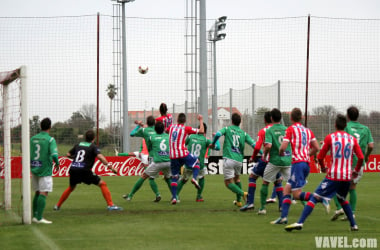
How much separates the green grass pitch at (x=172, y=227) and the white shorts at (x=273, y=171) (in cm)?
73

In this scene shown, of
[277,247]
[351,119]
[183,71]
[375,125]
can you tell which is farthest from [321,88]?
[277,247]

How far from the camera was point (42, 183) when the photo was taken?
1197cm

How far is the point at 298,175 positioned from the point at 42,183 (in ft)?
15.0

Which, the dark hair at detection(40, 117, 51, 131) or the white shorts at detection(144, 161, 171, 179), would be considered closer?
the dark hair at detection(40, 117, 51, 131)

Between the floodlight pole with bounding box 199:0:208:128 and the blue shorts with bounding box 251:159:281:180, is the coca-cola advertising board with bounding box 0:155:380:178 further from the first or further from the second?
the blue shorts with bounding box 251:159:281:180

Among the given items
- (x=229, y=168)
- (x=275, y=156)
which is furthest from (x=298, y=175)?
(x=229, y=168)

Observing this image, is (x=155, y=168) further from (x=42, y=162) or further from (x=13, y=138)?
(x=42, y=162)

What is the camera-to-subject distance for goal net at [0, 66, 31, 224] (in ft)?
37.3

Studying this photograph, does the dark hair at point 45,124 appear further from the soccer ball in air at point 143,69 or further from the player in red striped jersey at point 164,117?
the soccer ball in air at point 143,69

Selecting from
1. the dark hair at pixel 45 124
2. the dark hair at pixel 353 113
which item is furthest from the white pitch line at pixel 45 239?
the dark hair at pixel 353 113

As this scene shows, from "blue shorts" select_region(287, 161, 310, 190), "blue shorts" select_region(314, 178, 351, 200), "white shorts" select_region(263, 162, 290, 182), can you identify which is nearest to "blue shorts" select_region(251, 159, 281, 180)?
"white shorts" select_region(263, 162, 290, 182)

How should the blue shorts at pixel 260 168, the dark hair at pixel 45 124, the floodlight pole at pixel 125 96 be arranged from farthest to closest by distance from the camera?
1. the floodlight pole at pixel 125 96
2. the blue shorts at pixel 260 168
3. the dark hair at pixel 45 124

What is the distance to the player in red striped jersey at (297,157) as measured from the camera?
10875mm

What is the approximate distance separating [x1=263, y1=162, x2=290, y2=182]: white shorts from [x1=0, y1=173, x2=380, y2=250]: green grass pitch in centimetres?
73
